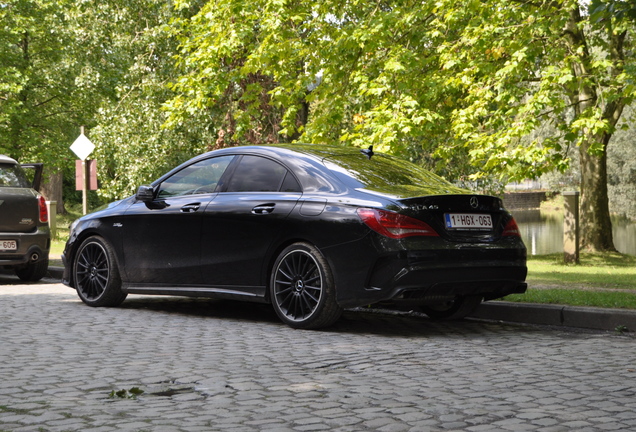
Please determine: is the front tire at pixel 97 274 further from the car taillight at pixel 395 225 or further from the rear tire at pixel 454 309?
the car taillight at pixel 395 225

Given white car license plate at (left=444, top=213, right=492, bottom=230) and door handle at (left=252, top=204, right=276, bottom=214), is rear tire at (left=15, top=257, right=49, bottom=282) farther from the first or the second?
white car license plate at (left=444, top=213, right=492, bottom=230)

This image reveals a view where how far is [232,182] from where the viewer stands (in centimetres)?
873

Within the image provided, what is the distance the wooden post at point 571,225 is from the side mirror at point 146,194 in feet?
33.1

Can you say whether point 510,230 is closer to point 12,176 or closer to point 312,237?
point 312,237

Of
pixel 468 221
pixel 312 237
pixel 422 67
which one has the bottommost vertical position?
pixel 312 237

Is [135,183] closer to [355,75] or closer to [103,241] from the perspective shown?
[355,75]

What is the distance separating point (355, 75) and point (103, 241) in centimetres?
867

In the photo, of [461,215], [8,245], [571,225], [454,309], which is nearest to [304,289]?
[461,215]

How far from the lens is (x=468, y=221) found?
7.66 metres

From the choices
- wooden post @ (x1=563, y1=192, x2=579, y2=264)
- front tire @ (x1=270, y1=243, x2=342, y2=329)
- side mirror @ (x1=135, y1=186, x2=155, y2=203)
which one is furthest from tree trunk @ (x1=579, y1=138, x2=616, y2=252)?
front tire @ (x1=270, y1=243, x2=342, y2=329)

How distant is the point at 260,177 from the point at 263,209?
44 cm

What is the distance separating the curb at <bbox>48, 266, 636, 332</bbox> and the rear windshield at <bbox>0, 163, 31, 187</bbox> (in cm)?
733

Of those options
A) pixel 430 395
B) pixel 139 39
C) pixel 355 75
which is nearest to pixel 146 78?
pixel 139 39

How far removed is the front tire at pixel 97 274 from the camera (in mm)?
9648
